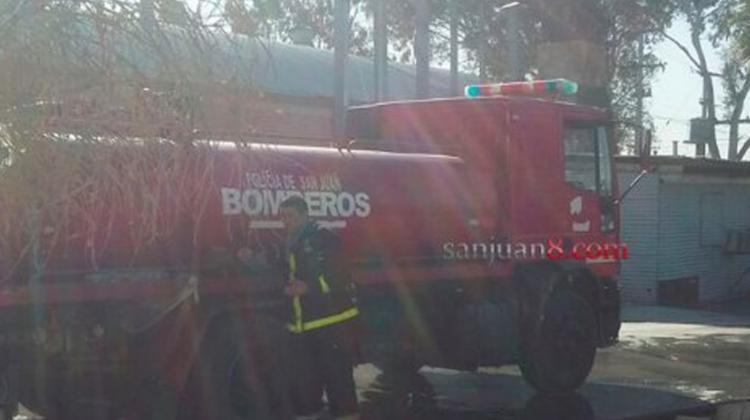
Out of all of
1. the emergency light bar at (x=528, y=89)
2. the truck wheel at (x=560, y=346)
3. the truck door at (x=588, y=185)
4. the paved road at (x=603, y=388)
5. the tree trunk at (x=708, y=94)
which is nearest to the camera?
the paved road at (x=603, y=388)

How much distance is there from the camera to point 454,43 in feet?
94.9

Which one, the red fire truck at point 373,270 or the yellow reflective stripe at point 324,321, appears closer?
the red fire truck at point 373,270

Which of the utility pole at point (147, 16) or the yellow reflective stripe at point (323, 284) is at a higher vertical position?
the utility pole at point (147, 16)

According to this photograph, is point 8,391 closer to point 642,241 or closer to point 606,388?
point 606,388

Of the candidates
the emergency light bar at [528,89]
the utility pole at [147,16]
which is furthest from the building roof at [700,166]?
the utility pole at [147,16]

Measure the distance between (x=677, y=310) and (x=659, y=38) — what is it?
21438 millimetres

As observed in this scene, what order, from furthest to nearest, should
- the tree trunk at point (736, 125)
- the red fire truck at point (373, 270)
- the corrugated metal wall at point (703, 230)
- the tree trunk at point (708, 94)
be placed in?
the tree trunk at point (736, 125) < the tree trunk at point (708, 94) < the corrugated metal wall at point (703, 230) < the red fire truck at point (373, 270)

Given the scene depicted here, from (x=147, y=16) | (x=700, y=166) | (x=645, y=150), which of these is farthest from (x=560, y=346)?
(x=700, y=166)

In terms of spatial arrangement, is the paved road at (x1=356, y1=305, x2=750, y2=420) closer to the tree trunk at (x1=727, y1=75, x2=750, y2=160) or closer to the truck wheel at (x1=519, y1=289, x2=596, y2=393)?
the truck wheel at (x1=519, y1=289, x2=596, y2=393)

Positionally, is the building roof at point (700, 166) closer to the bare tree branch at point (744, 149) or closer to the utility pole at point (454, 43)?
the utility pole at point (454, 43)

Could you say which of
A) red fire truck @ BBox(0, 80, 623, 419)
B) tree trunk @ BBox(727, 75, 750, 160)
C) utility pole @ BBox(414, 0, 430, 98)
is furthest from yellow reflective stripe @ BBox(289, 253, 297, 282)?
tree trunk @ BBox(727, 75, 750, 160)

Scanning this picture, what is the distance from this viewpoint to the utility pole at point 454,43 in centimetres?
2667

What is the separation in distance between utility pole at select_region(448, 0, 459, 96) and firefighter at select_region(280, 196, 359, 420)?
60.7ft

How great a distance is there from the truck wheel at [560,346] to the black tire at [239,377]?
322 centimetres
